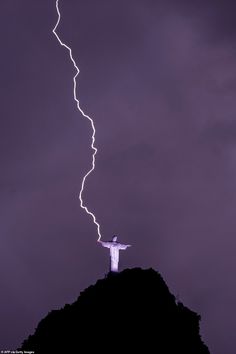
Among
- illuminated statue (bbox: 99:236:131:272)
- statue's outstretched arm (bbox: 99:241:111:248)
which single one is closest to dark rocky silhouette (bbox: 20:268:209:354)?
illuminated statue (bbox: 99:236:131:272)

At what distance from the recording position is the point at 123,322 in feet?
133

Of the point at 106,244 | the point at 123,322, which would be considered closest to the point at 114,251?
the point at 106,244

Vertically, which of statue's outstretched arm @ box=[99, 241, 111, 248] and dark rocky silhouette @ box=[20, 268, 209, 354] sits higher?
statue's outstretched arm @ box=[99, 241, 111, 248]

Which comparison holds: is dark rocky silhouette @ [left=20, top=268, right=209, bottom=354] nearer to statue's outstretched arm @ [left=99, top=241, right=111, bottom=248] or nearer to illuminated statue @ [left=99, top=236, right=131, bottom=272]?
illuminated statue @ [left=99, top=236, right=131, bottom=272]

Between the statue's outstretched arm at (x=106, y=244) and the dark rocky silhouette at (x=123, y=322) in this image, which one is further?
the statue's outstretched arm at (x=106, y=244)

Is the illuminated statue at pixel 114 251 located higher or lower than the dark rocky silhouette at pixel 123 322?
higher

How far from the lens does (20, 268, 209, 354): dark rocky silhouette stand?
1570 inches

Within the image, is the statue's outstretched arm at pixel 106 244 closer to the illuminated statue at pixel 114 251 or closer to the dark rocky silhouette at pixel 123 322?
the illuminated statue at pixel 114 251

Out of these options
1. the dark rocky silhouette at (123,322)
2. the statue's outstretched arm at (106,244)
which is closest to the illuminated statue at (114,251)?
the statue's outstretched arm at (106,244)

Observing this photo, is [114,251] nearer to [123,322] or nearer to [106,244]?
[106,244]

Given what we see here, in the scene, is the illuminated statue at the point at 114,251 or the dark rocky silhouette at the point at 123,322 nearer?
the dark rocky silhouette at the point at 123,322

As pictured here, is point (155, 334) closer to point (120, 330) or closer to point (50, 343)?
point (120, 330)

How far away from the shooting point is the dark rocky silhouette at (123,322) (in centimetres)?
3988

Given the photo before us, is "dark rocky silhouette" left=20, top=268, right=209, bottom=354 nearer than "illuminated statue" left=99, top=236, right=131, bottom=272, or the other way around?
"dark rocky silhouette" left=20, top=268, right=209, bottom=354
